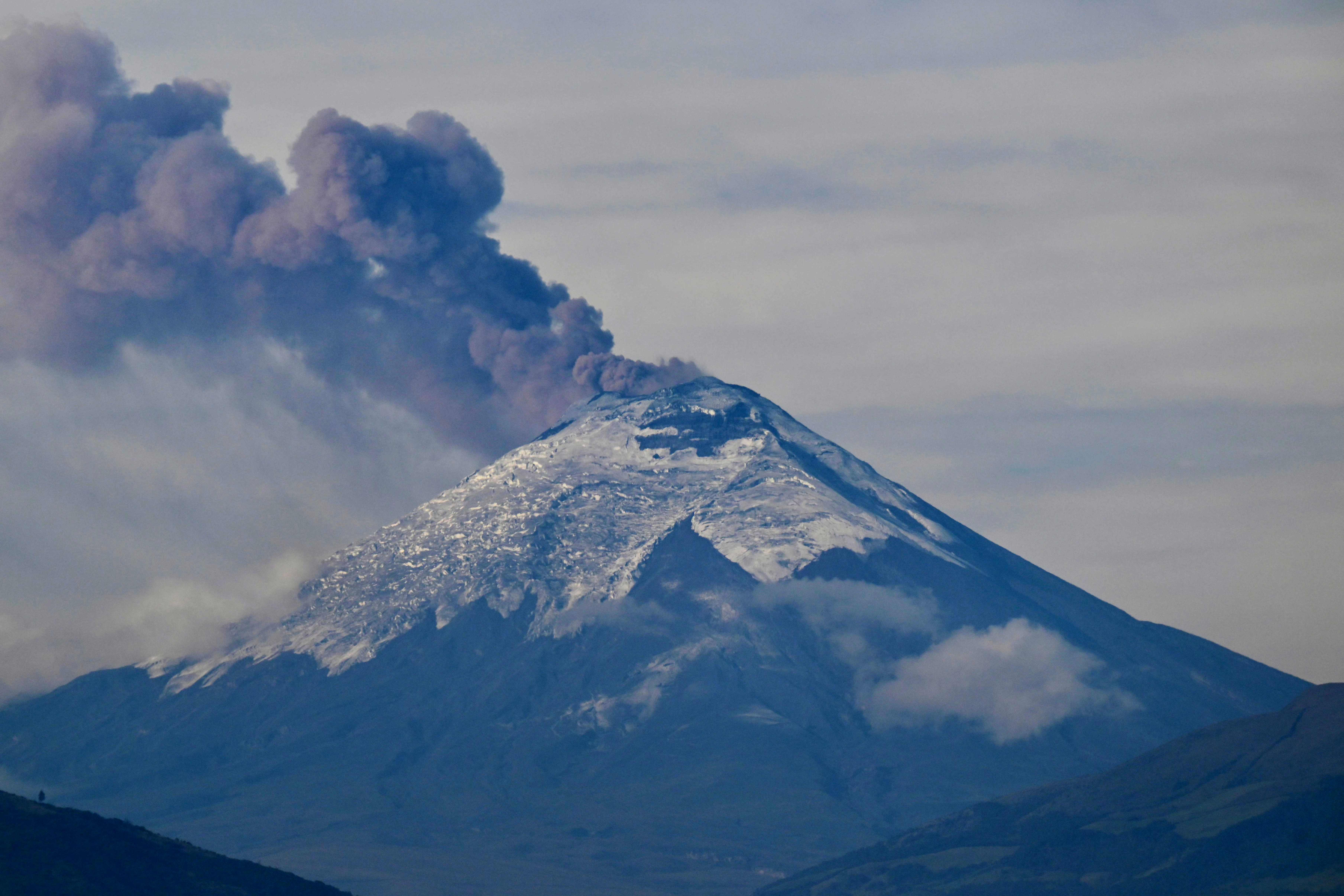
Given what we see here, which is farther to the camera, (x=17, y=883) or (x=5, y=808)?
(x=5, y=808)

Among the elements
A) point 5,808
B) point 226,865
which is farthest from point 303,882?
point 5,808

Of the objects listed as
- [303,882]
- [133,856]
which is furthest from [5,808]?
[303,882]

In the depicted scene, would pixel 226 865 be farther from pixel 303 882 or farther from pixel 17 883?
pixel 17 883

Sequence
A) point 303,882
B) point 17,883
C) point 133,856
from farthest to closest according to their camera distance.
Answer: point 303,882, point 133,856, point 17,883

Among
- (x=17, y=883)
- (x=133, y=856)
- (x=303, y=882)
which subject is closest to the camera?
(x=17, y=883)

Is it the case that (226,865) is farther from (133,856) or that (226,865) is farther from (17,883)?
(17,883)
